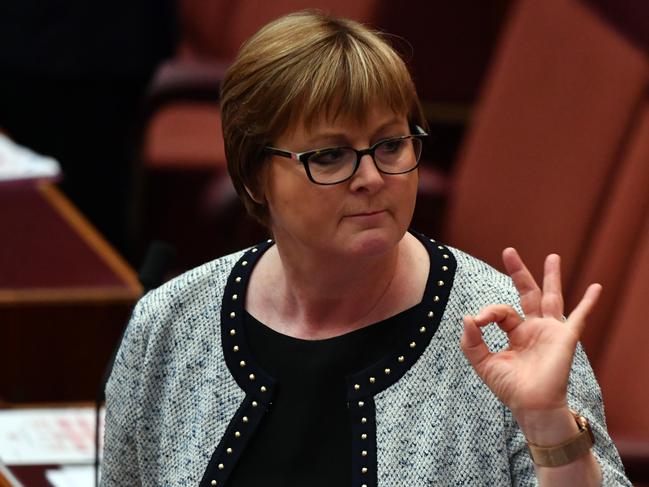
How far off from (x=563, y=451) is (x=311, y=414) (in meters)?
0.29

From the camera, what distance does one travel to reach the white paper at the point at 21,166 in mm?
2848

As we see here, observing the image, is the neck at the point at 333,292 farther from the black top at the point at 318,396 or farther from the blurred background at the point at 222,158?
the blurred background at the point at 222,158

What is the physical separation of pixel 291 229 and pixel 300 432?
0.20 meters

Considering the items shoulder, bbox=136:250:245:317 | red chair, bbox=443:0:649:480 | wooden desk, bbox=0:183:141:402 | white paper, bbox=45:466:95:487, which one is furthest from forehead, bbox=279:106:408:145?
wooden desk, bbox=0:183:141:402

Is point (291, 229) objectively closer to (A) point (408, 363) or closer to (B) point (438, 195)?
(A) point (408, 363)

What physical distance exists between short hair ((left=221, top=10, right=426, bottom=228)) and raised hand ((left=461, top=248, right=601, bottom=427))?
0.19 metres

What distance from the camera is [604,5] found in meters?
2.31

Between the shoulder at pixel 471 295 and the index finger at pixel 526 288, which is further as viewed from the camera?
the shoulder at pixel 471 295

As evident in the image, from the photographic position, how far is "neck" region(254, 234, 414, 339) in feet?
4.77

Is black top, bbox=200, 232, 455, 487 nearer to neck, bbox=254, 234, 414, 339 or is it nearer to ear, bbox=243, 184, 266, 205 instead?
neck, bbox=254, 234, 414, 339

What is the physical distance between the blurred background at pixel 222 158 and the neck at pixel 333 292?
0.71 ft

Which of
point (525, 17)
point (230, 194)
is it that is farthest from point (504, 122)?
point (230, 194)

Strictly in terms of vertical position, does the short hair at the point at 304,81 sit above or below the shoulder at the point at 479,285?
above

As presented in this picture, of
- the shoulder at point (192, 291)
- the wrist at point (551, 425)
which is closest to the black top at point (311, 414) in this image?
the shoulder at point (192, 291)
